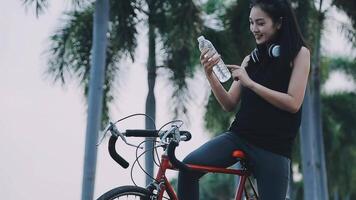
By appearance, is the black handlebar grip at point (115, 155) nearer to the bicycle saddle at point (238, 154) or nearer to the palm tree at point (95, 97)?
the bicycle saddle at point (238, 154)

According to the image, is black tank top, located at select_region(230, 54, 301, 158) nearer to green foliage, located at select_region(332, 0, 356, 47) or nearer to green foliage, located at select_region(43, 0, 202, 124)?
green foliage, located at select_region(43, 0, 202, 124)

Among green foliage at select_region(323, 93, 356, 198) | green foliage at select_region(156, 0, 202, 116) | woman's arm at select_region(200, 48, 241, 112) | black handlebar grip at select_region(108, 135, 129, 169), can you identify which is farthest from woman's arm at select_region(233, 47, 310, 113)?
green foliage at select_region(323, 93, 356, 198)

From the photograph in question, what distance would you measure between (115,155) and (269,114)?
0.72 meters

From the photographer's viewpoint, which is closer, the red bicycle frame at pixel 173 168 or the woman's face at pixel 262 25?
the red bicycle frame at pixel 173 168

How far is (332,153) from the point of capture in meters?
28.4

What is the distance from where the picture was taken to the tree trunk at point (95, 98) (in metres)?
13.2

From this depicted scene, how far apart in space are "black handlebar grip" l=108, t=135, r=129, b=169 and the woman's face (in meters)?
0.84

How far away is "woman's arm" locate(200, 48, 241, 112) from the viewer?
10.5ft

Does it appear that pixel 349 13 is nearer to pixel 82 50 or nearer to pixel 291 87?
pixel 82 50

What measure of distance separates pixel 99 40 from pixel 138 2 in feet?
8.33

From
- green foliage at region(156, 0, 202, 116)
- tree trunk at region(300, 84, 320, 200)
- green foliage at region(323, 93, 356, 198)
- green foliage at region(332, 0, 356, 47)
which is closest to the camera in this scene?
green foliage at region(156, 0, 202, 116)

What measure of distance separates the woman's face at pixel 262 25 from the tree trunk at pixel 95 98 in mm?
9641

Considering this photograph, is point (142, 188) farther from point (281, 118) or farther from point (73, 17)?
point (73, 17)

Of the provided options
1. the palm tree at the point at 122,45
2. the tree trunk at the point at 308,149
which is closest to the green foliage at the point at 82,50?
the palm tree at the point at 122,45
